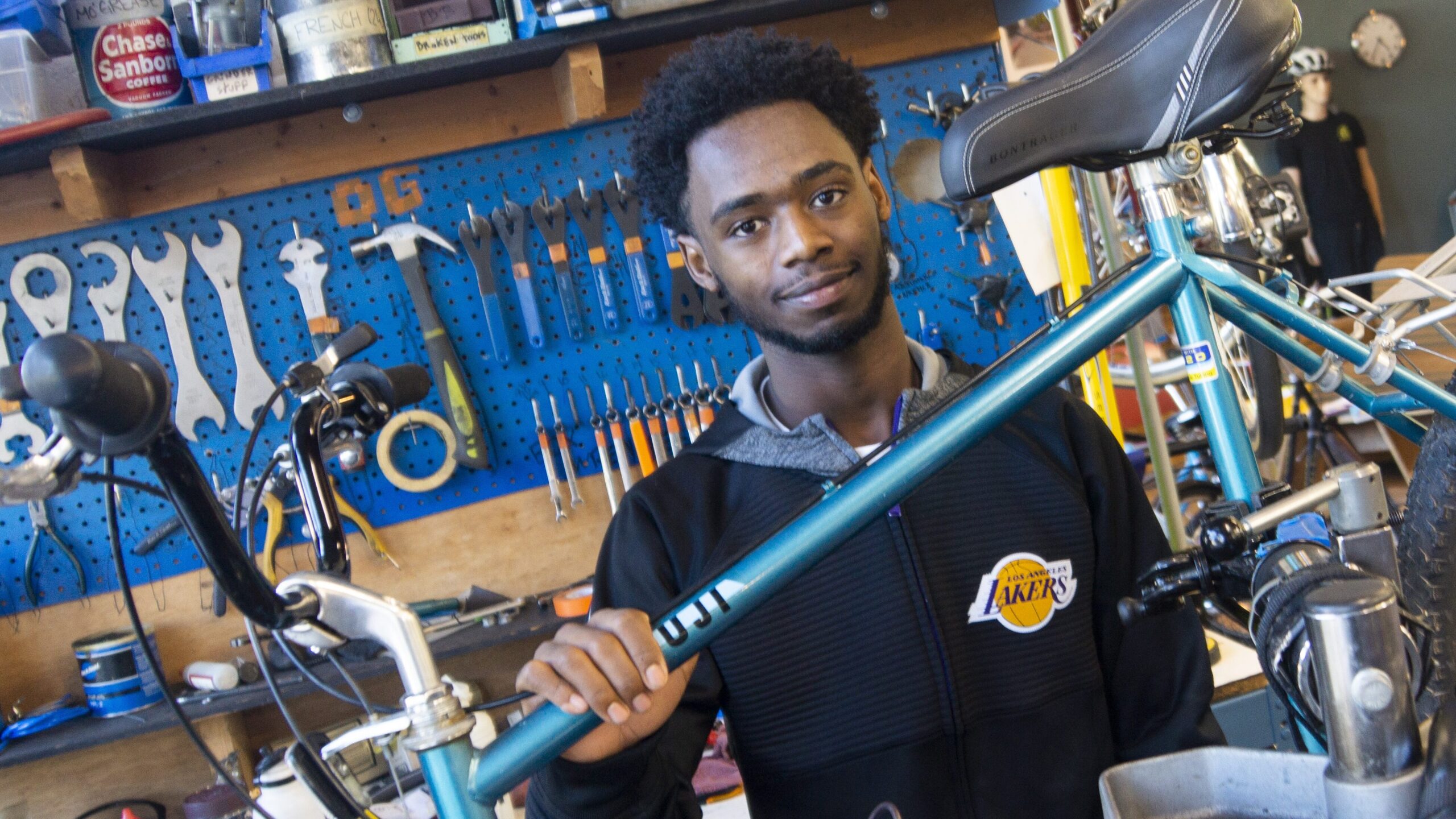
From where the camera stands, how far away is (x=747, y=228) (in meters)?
1.14

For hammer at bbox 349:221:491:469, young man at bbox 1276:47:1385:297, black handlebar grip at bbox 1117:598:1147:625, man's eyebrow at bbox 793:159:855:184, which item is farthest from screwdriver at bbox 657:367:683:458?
young man at bbox 1276:47:1385:297

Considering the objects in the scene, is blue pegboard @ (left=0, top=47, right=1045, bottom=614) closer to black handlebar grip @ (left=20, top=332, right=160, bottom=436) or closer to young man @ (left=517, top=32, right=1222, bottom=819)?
young man @ (left=517, top=32, right=1222, bottom=819)

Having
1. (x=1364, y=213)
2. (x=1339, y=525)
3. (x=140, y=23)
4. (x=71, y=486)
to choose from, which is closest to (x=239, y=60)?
(x=140, y=23)

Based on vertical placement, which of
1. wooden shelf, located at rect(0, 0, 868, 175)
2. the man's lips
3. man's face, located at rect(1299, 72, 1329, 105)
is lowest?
the man's lips

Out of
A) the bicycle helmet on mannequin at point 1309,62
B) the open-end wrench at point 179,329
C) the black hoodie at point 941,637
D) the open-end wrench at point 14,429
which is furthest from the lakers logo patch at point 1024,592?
the bicycle helmet on mannequin at point 1309,62

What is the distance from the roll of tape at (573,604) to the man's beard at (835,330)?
0.66 m

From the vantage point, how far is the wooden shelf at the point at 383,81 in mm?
1547

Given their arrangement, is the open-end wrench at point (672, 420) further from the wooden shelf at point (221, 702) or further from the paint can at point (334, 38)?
the paint can at point (334, 38)

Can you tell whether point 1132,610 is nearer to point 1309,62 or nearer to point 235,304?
point 235,304

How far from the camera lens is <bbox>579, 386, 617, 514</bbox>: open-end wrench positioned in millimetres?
1796

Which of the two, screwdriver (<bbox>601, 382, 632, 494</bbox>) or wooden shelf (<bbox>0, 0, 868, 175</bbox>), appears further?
screwdriver (<bbox>601, 382, 632, 494</bbox>)

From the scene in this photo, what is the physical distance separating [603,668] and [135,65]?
4.56 ft

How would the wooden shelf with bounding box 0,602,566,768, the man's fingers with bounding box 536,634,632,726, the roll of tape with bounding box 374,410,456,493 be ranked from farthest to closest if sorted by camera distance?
the roll of tape with bounding box 374,410,456,493, the wooden shelf with bounding box 0,602,566,768, the man's fingers with bounding box 536,634,632,726

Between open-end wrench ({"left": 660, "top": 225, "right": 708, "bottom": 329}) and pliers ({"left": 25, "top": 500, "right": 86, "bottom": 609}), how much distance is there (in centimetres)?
107
